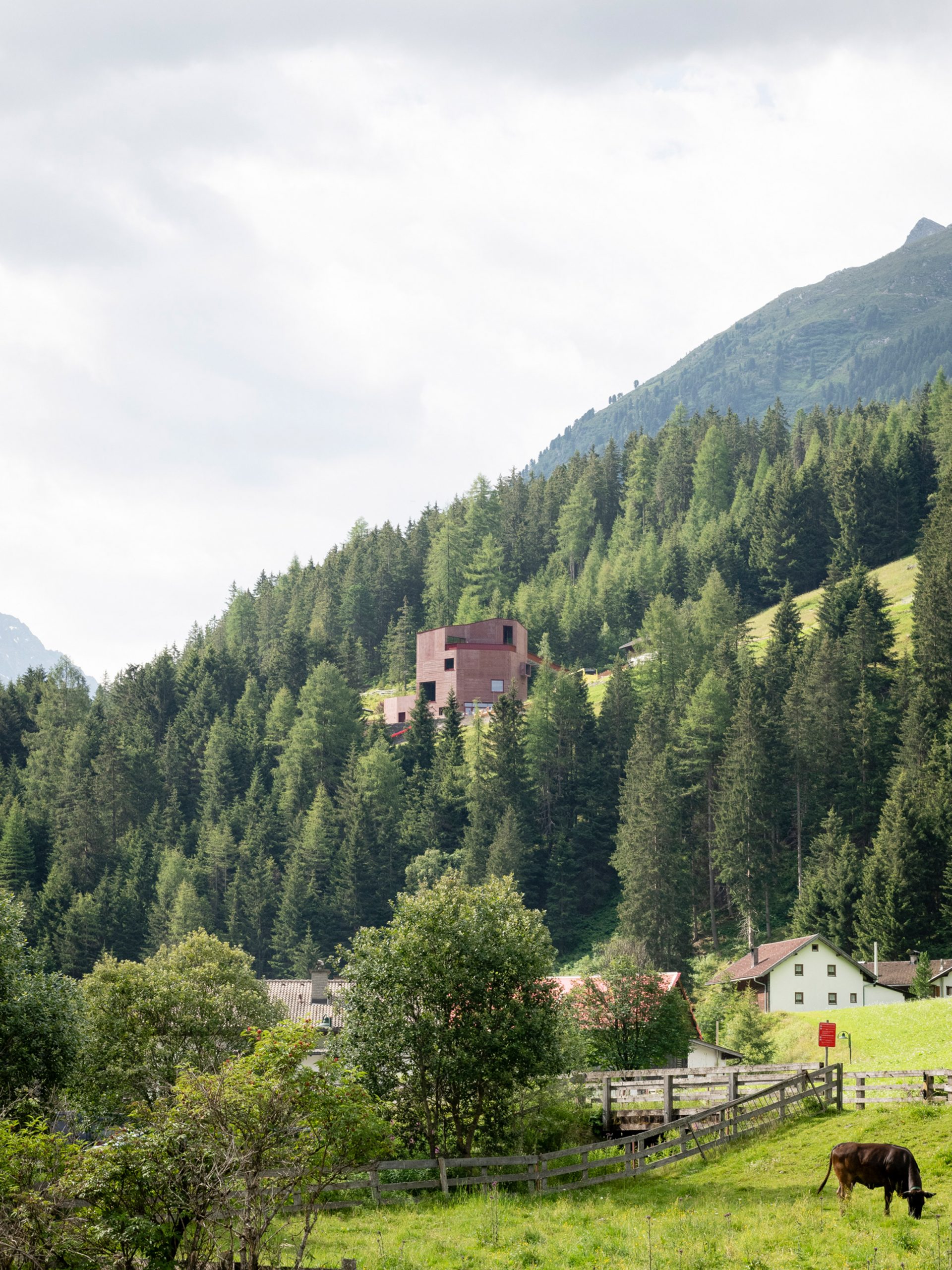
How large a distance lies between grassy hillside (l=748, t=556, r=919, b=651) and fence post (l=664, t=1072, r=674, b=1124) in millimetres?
89757

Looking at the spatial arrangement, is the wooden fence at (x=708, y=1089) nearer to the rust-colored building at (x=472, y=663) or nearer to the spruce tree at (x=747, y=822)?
the spruce tree at (x=747, y=822)

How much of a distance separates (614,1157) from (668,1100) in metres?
3.59

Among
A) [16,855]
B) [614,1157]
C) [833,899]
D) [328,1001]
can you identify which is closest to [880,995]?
[833,899]

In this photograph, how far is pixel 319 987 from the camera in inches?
2864

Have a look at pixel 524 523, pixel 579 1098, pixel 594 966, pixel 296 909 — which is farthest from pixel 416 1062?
pixel 524 523

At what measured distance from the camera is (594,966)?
76.9m

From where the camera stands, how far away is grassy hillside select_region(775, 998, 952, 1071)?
145ft

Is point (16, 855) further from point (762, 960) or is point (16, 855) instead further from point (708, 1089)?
point (708, 1089)

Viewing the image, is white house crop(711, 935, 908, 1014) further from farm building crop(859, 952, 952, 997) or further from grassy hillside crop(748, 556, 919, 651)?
grassy hillside crop(748, 556, 919, 651)

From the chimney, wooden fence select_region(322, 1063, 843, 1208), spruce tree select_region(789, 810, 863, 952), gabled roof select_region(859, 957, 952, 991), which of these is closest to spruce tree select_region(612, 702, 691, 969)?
spruce tree select_region(789, 810, 863, 952)

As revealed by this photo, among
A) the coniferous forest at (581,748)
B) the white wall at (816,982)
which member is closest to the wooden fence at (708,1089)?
the white wall at (816,982)

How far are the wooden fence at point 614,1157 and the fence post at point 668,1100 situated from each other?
312 mm

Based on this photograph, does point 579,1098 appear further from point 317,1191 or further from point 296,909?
point 296,909

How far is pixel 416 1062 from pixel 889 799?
59.6m
